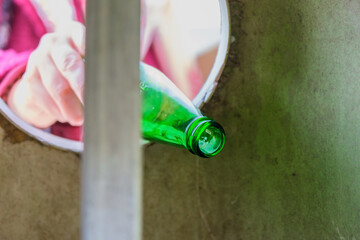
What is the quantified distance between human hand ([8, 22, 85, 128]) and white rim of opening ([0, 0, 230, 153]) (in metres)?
0.09

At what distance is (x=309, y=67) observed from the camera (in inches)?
42.5

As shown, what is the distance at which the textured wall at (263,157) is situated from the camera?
35.3 inches

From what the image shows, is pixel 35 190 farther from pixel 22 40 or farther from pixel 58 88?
pixel 22 40

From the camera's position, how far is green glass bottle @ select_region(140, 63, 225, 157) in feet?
2.25

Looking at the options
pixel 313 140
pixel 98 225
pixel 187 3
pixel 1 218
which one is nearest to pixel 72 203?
pixel 1 218

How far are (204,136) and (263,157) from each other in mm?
368

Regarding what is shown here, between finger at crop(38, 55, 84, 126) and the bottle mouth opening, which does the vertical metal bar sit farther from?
finger at crop(38, 55, 84, 126)

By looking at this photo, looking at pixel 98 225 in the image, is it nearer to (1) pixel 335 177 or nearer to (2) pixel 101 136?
(2) pixel 101 136

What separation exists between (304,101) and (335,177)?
186mm

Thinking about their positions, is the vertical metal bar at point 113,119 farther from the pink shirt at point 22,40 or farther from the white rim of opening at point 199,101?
the pink shirt at point 22,40

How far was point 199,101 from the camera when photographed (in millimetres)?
1010

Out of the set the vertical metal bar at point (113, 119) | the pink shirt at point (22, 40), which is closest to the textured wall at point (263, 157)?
the pink shirt at point (22, 40)

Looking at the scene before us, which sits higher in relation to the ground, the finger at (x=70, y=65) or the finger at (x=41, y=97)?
the finger at (x=70, y=65)

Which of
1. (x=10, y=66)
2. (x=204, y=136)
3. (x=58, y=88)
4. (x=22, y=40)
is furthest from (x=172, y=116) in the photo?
(x=22, y=40)
